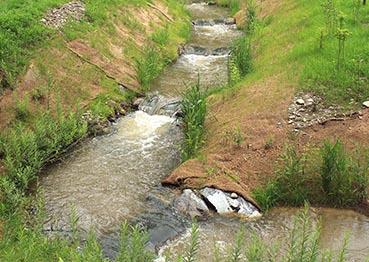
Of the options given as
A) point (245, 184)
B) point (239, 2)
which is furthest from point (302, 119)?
point (239, 2)

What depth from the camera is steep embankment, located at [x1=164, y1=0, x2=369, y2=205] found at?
41.0ft

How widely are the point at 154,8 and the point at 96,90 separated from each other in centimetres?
885

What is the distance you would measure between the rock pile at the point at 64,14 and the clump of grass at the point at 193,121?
6327 mm

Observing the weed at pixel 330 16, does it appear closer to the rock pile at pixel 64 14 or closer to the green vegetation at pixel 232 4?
the rock pile at pixel 64 14

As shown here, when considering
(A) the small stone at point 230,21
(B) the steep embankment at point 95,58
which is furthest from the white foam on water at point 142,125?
(A) the small stone at point 230,21

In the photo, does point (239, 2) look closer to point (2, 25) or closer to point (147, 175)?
point (2, 25)

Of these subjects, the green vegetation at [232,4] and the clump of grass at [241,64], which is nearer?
the clump of grass at [241,64]

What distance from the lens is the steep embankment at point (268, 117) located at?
492 inches

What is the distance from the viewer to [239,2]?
1162 inches

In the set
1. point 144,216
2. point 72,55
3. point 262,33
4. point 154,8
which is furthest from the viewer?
point 154,8

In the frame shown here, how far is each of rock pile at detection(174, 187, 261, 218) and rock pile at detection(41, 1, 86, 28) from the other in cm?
930

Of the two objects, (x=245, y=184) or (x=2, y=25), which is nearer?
(x=245, y=184)

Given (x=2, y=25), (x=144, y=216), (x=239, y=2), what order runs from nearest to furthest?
(x=144, y=216) → (x=2, y=25) → (x=239, y=2)

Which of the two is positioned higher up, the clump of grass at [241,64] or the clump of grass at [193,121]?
the clump of grass at [241,64]
